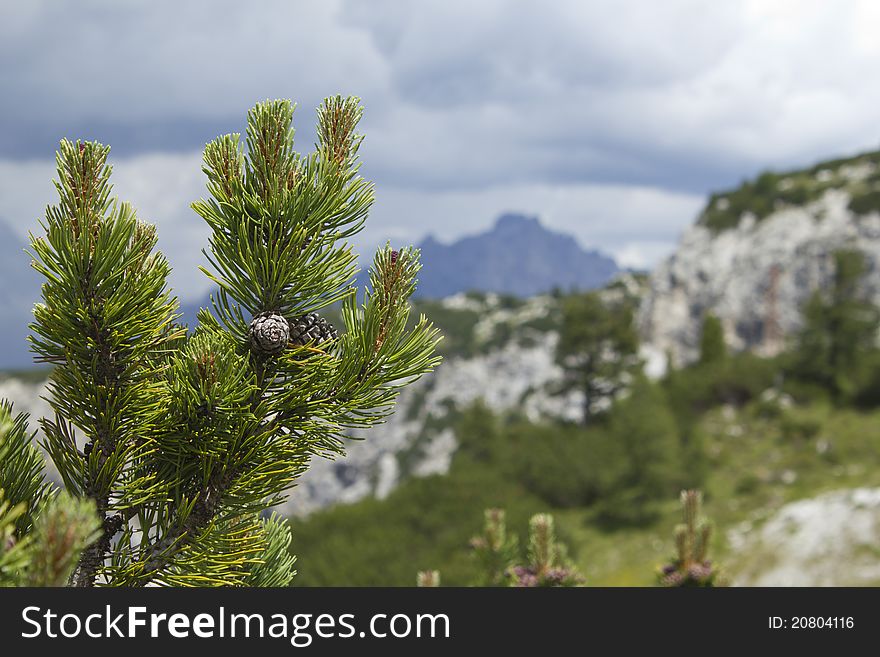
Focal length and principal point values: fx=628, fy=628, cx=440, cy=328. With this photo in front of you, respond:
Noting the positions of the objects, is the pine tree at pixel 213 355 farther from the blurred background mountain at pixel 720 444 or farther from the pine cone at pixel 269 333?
the blurred background mountain at pixel 720 444

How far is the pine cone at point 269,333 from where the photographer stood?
8.79 ft

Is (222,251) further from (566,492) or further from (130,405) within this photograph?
(566,492)

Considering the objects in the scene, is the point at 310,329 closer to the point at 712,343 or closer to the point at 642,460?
the point at 642,460

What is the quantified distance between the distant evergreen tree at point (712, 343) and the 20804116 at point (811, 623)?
185ft

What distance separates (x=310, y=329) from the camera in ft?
9.35

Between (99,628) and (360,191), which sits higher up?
(360,191)

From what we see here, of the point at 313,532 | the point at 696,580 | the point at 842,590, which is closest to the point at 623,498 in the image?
the point at 313,532

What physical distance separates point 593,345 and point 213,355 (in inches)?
1715

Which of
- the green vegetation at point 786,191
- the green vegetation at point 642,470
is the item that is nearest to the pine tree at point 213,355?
the green vegetation at point 642,470

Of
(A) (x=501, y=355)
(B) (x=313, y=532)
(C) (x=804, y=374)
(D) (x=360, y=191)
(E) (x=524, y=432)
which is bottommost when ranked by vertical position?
(B) (x=313, y=532)

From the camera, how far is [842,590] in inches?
106

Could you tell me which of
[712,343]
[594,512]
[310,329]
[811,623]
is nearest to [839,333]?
[712,343]

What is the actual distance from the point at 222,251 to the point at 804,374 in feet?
157

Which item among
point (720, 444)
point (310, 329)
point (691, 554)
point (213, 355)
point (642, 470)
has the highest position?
point (720, 444)
